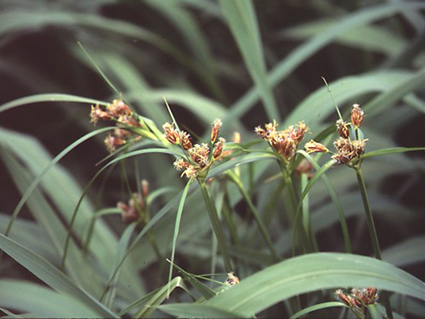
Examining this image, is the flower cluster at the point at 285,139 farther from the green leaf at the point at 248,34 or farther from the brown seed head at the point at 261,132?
the green leaf at the point at 248,34

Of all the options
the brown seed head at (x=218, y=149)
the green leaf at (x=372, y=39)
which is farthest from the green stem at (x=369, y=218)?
the green leaf at (x=372, y=39)

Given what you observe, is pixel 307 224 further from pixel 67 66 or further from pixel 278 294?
pixel 67 66

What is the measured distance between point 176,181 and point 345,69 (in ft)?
1.71

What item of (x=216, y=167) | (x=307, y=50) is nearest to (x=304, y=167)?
(x=216, y=167)

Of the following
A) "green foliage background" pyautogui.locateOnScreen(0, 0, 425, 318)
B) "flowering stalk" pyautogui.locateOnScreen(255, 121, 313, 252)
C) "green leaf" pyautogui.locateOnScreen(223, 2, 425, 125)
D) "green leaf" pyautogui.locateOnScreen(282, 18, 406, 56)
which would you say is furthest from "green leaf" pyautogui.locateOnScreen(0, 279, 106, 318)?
"green leaf" pyautogui.locateOnScreen(282, 18, 406, 56)

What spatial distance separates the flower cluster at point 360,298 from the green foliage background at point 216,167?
0.12 feet

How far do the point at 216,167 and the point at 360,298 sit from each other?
0.61 ft

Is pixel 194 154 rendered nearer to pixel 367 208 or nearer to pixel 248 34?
pixel 367 208

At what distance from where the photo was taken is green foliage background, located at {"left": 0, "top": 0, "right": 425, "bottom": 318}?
45 centimetres

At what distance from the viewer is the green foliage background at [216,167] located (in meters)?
0.45

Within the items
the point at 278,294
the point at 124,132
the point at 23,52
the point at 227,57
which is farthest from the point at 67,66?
the point at 278,294

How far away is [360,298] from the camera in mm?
456

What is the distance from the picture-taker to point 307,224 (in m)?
0.55

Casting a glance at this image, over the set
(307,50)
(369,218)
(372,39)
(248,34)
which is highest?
(372,39)
